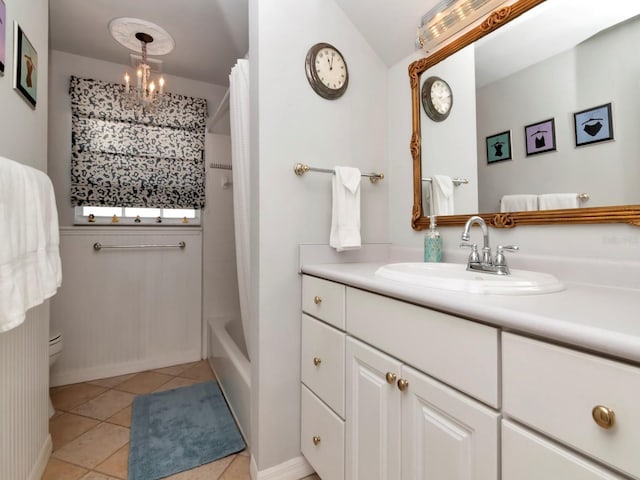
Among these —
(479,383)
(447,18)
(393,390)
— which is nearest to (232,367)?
(393,390)

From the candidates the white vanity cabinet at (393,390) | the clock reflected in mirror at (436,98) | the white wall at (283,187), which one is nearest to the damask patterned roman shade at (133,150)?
the white wall at (283,187)

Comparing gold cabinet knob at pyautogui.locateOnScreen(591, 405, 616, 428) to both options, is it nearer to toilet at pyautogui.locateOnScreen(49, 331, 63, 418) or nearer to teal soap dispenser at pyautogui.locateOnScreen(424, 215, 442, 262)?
teal soap dispenser at pyautogui.locateOnScreen(424, 215, 442, 262)

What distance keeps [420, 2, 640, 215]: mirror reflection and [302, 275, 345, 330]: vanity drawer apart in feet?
2.16

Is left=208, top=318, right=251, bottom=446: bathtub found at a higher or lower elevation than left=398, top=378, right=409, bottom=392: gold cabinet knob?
lower

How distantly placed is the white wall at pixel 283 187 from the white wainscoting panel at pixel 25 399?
0.84m

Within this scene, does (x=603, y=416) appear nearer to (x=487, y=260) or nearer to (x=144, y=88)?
(x=487, y=260)

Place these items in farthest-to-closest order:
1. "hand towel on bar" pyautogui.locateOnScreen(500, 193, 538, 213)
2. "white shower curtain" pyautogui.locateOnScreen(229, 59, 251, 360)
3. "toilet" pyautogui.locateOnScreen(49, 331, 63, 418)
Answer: "toilet" pyautogui.locateOnScreen(49, 331, 63, 418)
"white shower curtain" pyautogui.locateOnScreen(229, 59, 251, 360)
"hand towel on bar" pyautogui.locateOnScreen(500, 193, 538, 213)

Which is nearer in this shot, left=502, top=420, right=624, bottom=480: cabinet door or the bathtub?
left=502, top=420, right=624, bottom=480: cabinet door

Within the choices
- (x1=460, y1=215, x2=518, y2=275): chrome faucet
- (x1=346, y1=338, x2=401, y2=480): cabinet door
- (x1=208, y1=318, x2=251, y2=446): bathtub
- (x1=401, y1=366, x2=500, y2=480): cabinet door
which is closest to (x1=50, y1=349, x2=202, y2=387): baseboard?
(x1=208, y1=318, x2=251, y2=446): bathtub

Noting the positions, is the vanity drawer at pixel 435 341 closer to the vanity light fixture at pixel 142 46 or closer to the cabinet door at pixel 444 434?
the cabinet door at pixel 444 434

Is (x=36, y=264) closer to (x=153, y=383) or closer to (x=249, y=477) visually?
(x=249, y=477)

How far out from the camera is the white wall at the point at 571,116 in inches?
34.9

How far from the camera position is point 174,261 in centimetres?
263

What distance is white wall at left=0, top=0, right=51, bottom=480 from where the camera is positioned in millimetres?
1090
